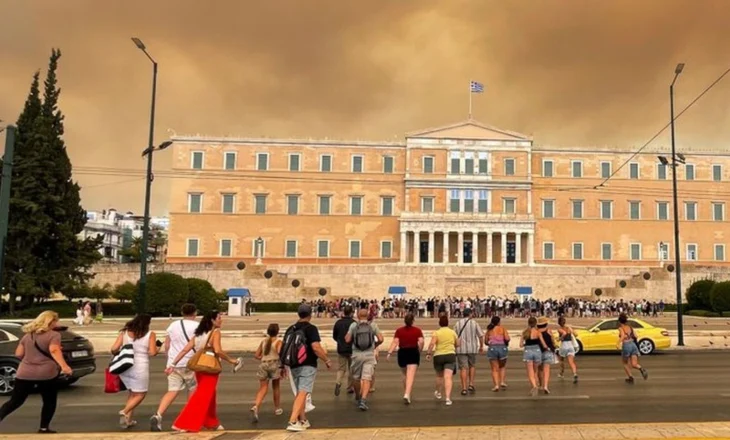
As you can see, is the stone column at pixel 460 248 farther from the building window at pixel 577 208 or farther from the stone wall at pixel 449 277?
the building window at pixel 577 208

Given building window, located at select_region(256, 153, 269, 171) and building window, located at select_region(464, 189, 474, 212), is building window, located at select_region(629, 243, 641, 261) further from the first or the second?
building window, located at select_region(256, 153, 269, 171)

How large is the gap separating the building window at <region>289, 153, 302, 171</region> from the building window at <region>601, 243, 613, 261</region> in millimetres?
35405

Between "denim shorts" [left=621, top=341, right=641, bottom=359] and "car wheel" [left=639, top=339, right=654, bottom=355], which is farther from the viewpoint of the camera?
"car wheel" [left=639, top=339, right=654, bottom=355]

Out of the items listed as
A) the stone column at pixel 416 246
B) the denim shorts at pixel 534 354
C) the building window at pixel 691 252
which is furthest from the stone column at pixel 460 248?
the denim shorts at pixel 534 354

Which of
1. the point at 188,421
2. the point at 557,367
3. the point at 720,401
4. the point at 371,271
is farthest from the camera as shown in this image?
the point at 371,271

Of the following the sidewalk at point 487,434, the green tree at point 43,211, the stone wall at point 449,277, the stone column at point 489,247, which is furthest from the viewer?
the stone column at point 489,247

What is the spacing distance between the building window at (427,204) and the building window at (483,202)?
5344 millimetres

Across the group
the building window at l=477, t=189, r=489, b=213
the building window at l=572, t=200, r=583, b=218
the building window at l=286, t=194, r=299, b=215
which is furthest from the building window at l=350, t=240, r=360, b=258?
the building window at l=572, t=200, r=583, b=218

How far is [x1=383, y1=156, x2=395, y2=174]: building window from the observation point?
2837 inches

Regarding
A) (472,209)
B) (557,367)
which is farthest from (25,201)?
(472,209)

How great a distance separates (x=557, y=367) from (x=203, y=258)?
188 ft

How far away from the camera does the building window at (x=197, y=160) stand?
233 feet

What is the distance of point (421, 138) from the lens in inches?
2813

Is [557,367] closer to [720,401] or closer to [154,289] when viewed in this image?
[720,401]
